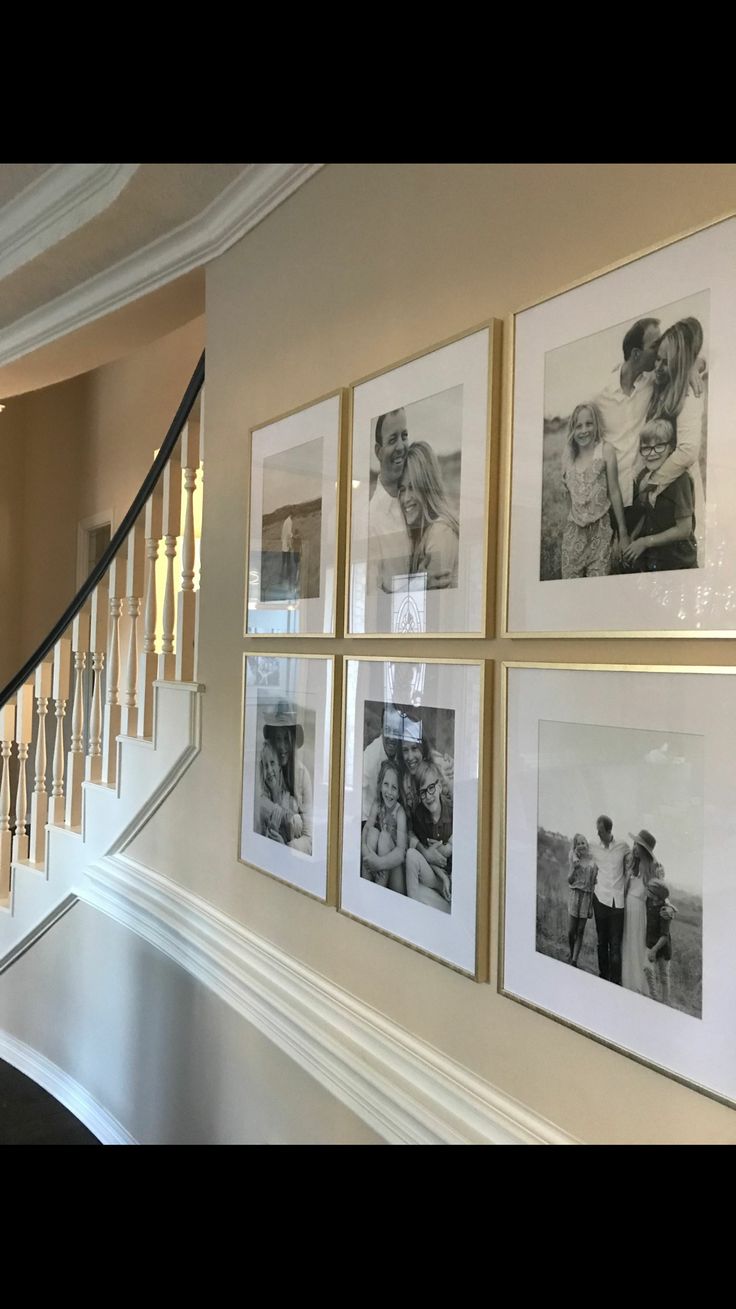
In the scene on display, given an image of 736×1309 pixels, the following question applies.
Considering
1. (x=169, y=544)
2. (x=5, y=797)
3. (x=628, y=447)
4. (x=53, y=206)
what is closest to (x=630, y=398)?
(x=628, y=447)

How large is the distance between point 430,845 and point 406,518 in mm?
557

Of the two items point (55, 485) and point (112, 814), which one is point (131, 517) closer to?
point (112, 814)

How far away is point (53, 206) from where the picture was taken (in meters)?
2.36

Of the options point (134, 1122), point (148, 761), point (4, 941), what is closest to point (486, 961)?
point (148, 761)

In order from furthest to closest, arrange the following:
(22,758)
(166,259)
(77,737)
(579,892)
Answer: (22,758) → (77,737) → (166,259) → (579,892)

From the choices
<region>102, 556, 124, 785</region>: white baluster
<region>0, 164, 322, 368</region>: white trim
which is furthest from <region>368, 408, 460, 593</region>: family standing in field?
<region>102, 556, 124, 785</region>: white baluster

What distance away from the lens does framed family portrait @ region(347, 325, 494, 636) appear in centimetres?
127

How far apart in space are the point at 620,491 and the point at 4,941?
2.90 metres

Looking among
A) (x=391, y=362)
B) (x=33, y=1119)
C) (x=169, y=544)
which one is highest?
(x=391, y=362)

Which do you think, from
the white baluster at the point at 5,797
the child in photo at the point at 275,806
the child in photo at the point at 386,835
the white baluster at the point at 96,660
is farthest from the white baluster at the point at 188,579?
the white baluster at the point at 5,797

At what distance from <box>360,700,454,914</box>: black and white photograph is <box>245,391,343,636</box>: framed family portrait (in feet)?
0.91

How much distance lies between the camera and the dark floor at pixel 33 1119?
250 cm
